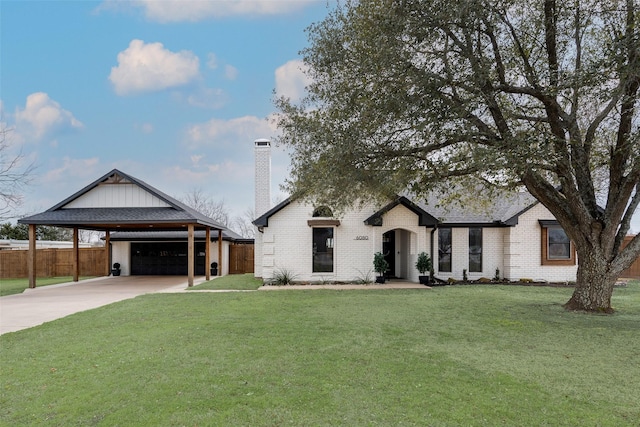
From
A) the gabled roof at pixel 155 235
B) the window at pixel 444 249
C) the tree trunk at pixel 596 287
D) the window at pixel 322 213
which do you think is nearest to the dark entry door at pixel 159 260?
the gabled roof at pixel 155 235

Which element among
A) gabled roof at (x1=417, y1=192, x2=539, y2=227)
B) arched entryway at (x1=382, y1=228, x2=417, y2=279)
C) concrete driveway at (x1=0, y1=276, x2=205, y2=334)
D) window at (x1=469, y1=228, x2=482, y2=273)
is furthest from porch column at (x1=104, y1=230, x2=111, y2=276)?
window at (x1=469, y1=228, x2=482, y2=273)

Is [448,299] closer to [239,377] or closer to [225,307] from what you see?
[225,307]

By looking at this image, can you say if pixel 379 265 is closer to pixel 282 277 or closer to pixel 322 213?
pixel 322 213

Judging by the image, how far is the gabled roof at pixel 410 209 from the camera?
15805mm

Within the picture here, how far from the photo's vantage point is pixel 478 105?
9070mm

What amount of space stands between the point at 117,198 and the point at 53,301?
19.6 feet

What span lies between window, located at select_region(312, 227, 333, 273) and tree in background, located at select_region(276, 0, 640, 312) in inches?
218

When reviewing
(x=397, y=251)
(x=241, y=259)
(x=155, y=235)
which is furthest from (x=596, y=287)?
(x=155, y=235)

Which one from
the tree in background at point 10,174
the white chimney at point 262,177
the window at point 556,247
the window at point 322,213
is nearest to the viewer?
the window at point 322,213

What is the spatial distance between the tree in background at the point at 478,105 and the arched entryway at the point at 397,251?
24.2 ft

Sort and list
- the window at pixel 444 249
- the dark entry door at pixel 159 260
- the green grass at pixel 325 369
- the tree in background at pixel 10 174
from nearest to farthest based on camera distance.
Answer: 1. the green grass at pixel 325 369
2. the window at pixel 444 249
3. the tree in background at pixel 10 174
4. the dark entry door at pixel 159 260

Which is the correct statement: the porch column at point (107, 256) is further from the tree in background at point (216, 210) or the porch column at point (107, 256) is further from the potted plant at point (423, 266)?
the tree in background at point (216, 210)

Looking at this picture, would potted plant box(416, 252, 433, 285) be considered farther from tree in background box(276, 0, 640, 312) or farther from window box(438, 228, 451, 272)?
tree in background box(276, 0, 640, 312)

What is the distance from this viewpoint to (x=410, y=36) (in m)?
8.30
